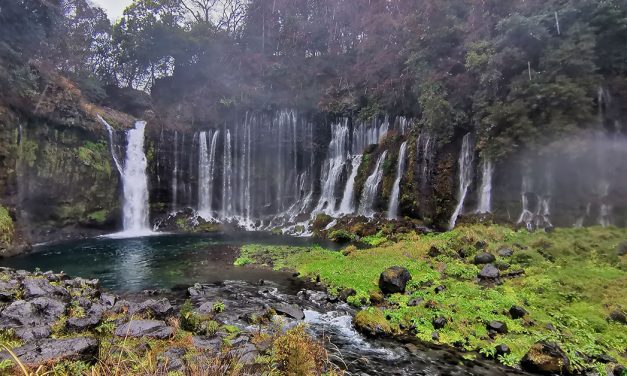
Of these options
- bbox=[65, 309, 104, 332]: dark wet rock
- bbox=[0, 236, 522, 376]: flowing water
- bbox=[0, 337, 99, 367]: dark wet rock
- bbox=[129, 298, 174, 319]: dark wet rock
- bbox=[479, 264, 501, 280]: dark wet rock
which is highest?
bbox=[0, 337, 99, 367]: dark wet rock

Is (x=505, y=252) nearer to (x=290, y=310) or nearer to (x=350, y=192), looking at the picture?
(x=290, y=310)

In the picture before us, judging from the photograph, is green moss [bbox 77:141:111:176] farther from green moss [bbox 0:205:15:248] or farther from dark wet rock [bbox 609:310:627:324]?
dark wet rock [bbox 609:310:627:324]

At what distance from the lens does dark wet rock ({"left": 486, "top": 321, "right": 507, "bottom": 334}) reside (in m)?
8.60

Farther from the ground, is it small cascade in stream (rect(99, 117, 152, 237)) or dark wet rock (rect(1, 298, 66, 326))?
small cascade in stream (rect(99, 117, 152, 237))

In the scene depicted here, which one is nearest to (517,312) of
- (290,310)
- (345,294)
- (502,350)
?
(502,350)

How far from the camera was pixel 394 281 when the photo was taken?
1166cm

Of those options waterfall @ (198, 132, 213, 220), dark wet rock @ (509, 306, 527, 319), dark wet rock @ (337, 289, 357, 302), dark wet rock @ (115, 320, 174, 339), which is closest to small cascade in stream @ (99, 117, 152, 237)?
waterfall @ (198, 132, 213, 220)

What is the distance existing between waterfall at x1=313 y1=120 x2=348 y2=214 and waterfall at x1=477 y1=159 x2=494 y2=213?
43.6 feet

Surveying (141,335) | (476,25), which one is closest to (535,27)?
(476,25)

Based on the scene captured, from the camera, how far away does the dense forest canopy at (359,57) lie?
19250 millimetres

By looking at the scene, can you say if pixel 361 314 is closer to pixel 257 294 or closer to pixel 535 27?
pixel 257 294

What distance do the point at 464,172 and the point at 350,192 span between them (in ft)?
36.0

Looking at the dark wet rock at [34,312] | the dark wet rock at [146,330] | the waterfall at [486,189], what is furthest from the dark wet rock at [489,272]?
the dark wet rock at [34,312]

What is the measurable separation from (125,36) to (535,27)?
41.1m
